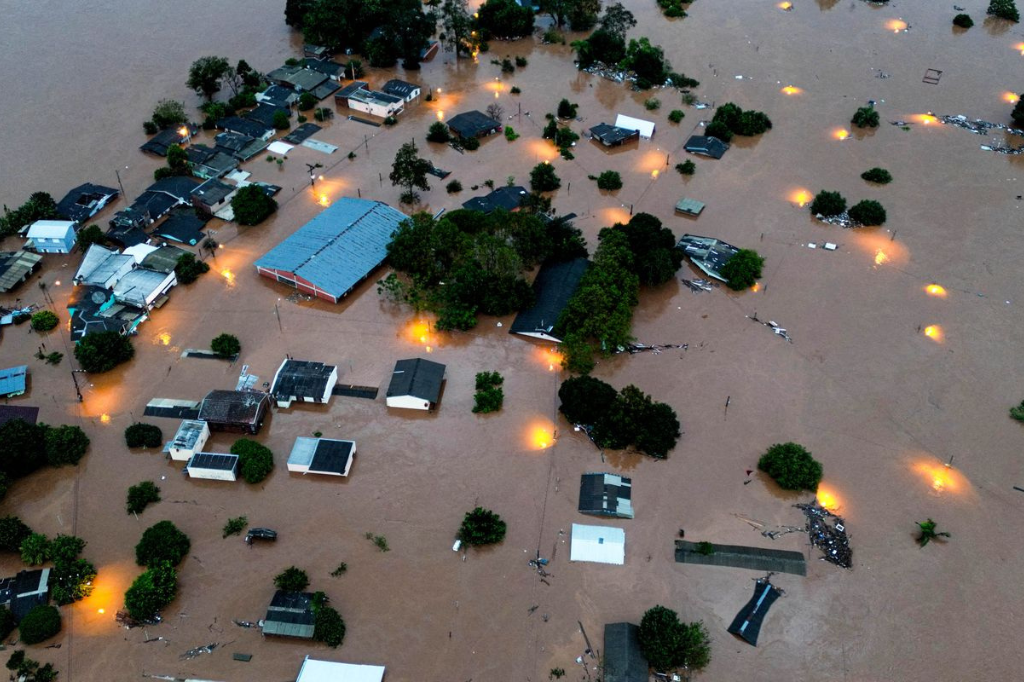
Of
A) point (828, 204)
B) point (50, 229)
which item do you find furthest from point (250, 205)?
point (828, 204)

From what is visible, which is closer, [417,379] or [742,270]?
[417,379]

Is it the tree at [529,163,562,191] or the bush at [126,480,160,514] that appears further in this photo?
the tree at [529,163,562,191]

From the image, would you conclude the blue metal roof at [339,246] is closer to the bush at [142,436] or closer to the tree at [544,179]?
the tree at [544,179]

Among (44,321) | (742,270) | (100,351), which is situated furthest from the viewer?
(742,270)

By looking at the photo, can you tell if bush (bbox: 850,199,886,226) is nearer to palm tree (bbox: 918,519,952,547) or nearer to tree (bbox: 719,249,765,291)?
tree (bbox: 719,249,765,291)

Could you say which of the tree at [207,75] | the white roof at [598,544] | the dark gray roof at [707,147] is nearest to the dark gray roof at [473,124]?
the dark gray roof at [707,147]

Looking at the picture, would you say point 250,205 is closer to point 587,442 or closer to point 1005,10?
point 587,442

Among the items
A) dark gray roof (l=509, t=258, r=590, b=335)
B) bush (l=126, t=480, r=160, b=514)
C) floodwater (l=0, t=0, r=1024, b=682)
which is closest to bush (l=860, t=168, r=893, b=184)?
floodwater (l=0, t=0, r=1024, b=682)
